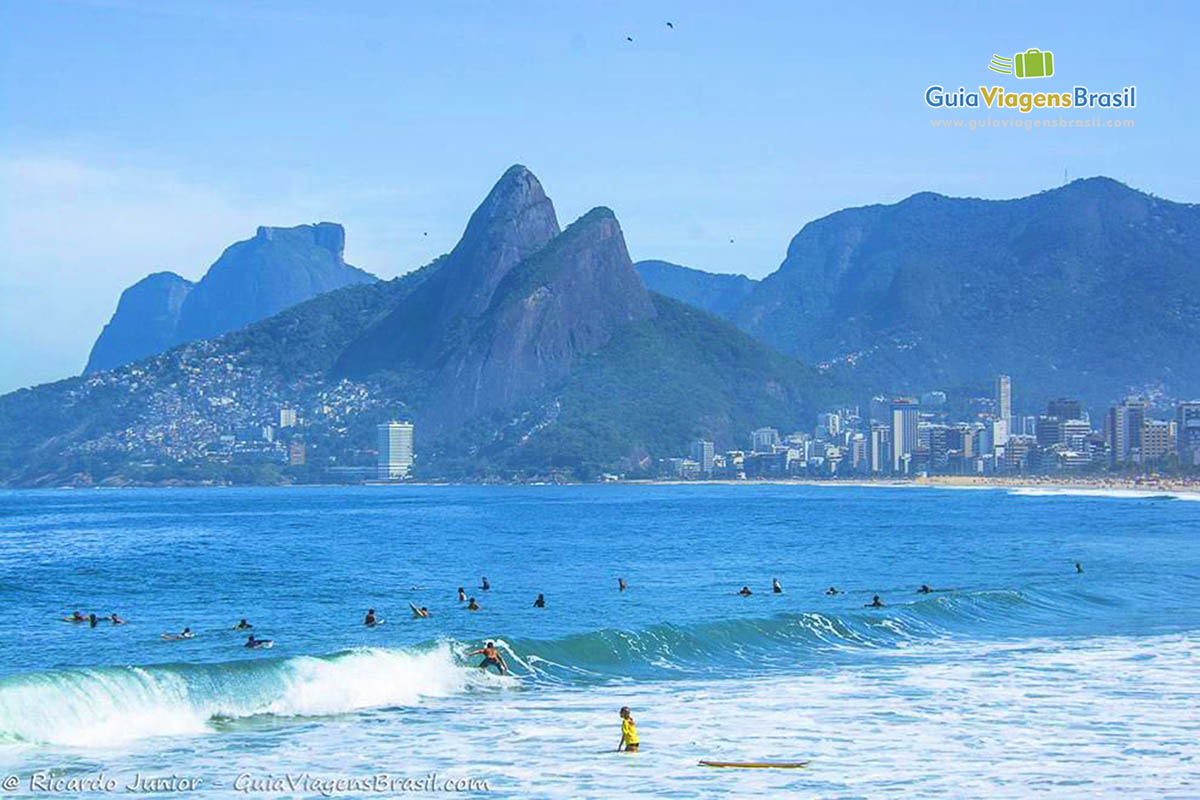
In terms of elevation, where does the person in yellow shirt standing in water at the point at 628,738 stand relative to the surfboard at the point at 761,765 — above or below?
above

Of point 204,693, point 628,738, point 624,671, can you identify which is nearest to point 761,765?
point 628,738

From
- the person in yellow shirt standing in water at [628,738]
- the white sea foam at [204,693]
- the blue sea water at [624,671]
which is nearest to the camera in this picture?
the blue sea water at [624,671]

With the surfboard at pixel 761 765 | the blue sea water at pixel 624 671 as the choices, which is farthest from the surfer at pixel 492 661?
the surfboard at pixel 761 765

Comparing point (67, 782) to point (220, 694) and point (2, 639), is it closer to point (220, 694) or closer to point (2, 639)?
point (220, 694)

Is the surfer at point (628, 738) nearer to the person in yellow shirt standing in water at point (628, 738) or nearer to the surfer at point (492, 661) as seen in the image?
the person in yellow shirt standing in water at point (628, 738)

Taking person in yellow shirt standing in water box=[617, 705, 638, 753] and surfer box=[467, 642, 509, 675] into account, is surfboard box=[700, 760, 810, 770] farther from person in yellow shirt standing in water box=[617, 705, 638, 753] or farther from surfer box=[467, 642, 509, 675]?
surfer box=[467, 642, 509, 675]

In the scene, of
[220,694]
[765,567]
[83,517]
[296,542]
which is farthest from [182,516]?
[220,694]

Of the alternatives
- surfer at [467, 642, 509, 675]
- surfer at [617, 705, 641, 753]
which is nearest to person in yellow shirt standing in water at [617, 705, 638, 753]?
surfer at [617, 705, 641, 753]

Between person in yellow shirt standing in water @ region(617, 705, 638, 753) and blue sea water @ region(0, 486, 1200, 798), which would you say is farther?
person in yellow shirt standing in water @ region(617, 705, 638, 753)

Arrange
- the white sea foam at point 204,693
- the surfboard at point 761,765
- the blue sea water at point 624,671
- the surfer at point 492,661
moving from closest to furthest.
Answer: the surfboard at point 761,765
the blue sea water at point 624,671
the white sea foam at point 204,693
the surfer at point 492,661
